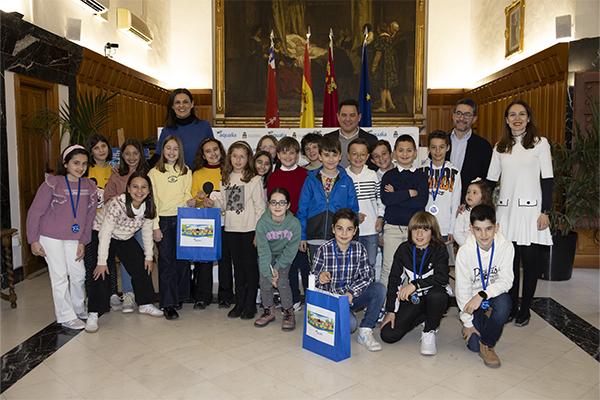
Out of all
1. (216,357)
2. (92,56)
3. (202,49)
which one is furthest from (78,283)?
(202,49)

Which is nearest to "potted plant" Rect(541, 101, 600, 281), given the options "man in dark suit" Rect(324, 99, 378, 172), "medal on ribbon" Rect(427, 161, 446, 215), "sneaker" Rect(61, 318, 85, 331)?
"medal on ribbon" Rect(427, 161, 446, 215)

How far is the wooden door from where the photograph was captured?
229 inches

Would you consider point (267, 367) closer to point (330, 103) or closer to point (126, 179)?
point (126, 179)

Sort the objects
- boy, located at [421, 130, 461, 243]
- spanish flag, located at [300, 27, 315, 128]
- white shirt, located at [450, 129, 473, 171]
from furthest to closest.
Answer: spanish flag, located at [300, 27, 315, 128] < white shirt, located at [450, 129, 473, 171] < boy, located at [421, 130, 461, 243]

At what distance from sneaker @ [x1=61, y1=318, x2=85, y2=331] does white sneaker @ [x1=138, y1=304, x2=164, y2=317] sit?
0.50 metres

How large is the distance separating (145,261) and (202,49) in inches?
350

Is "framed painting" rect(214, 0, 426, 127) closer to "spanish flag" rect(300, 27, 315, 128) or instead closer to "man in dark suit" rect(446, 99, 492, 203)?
"spanish flag" rect(300, 27, 315, 128)

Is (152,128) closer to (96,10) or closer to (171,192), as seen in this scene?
(96,10)

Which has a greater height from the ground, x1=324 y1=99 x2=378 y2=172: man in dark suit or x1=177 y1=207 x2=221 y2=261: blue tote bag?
x1=324 y1=99 x2=378 y2=172: man in dark suit

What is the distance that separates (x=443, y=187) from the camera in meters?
4.20

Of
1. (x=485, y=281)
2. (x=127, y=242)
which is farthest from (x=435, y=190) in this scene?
(x=127, y=242)

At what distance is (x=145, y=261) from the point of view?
14.3 ft

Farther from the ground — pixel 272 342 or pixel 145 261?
pixel 145 261

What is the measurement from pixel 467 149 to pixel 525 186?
638 mm
